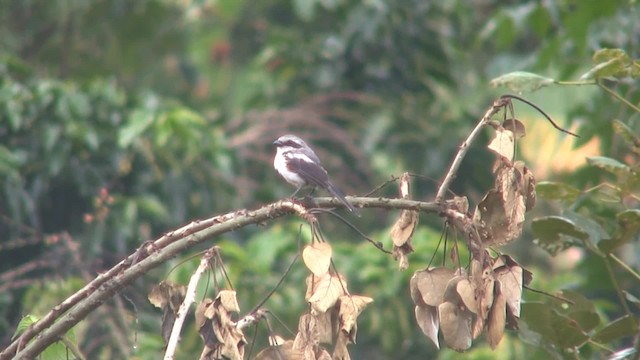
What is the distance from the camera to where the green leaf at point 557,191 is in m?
3.52

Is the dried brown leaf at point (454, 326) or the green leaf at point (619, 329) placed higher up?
the dried brown leaf at point (454, 326)

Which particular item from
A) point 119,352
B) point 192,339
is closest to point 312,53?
point 192,339

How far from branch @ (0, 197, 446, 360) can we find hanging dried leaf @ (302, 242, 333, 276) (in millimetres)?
90

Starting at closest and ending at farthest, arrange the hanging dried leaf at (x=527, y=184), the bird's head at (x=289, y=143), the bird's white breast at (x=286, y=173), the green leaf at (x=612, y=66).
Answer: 1. the hanging dried leaf at (x=527, y=184)
2. the green leaf at (x=612, y=66)
3. the bird's white breast at (x=286, y=173)
4. the bird's head at (x=289, y=143)

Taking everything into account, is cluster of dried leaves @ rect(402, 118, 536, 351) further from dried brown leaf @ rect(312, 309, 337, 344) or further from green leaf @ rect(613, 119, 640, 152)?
green leaf @ rect(613, 119, 640, 152)

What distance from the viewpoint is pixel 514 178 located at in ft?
8.70

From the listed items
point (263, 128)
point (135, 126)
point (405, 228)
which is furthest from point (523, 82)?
point (263, 128)

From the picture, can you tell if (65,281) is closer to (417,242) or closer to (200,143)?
(200,143)

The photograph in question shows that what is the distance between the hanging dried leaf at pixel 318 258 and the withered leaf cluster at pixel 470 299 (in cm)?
23

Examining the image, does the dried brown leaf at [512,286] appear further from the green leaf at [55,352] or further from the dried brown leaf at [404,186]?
the green leaf at [55,352]

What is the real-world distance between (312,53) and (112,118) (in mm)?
2458

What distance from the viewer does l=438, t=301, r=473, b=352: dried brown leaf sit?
2.56 metres

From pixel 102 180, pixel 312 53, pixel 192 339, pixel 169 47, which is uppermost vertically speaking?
pixel 169 47

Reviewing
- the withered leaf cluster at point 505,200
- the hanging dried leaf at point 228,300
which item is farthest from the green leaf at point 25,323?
the withered leaf cluster at point 505,200
